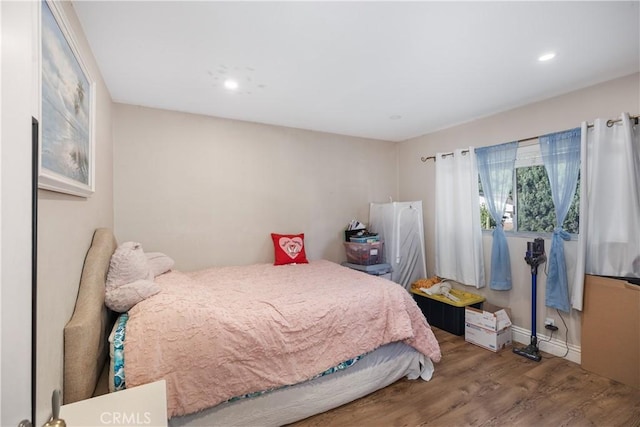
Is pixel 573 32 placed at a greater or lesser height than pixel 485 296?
greater

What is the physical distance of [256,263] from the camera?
11.0 feet

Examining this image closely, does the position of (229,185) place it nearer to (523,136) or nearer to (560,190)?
(523,136)

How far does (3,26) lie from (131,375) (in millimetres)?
1432

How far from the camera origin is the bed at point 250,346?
142 centimetres

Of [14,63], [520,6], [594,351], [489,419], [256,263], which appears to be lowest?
[489,419]

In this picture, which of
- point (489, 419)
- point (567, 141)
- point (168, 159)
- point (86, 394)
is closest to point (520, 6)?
point (567, 141)

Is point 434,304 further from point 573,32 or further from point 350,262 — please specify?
point 573,32

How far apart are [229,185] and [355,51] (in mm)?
2011

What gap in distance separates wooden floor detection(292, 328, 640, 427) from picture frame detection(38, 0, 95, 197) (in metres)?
1.92

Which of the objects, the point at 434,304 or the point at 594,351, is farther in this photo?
the point at 434,304

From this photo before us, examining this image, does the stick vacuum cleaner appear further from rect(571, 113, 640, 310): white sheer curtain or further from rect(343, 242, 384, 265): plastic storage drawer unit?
rect(343, 242, 384, 265): plastic storage drawer unit

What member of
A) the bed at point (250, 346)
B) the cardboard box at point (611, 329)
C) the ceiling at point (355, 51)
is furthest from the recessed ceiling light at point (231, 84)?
the cardboard box at point (611, 329)

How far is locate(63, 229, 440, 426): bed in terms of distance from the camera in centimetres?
142

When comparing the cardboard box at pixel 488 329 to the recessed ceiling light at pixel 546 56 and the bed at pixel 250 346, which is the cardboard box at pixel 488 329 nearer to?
the bed at pixel 250 346
